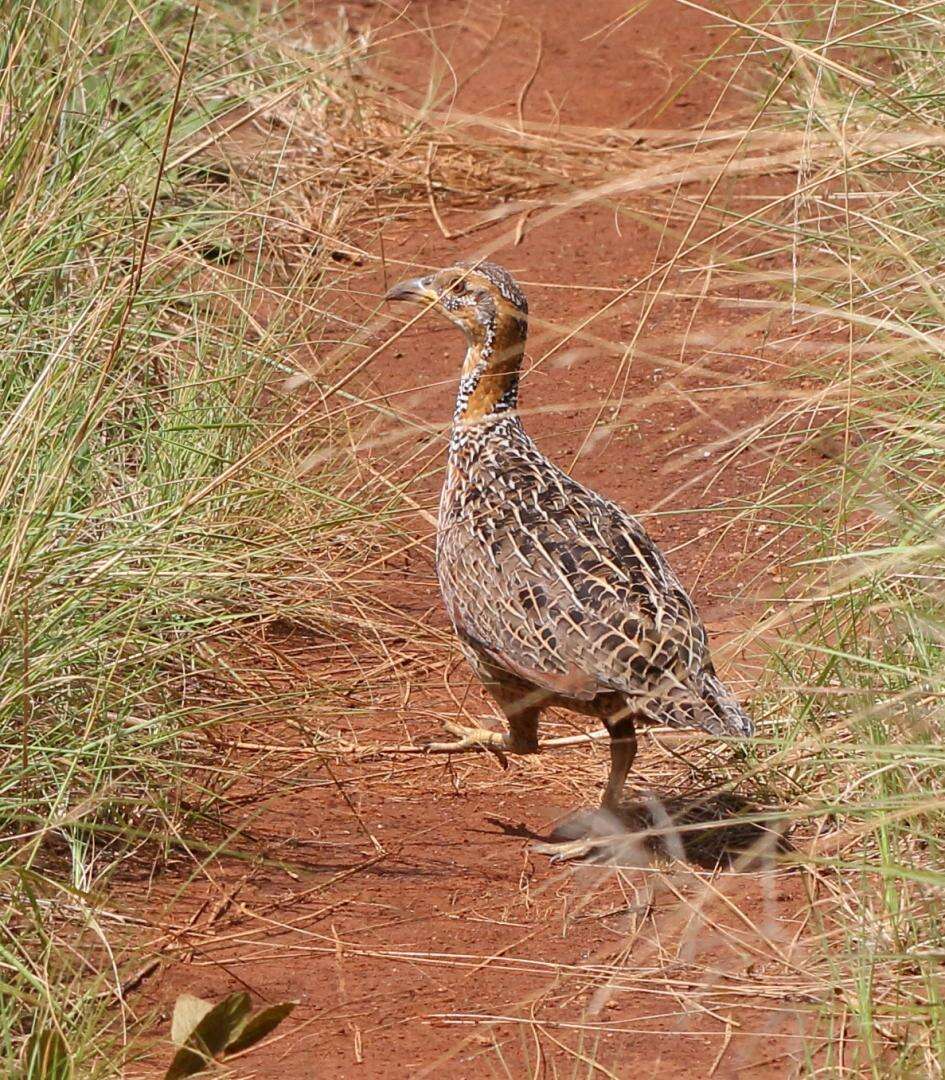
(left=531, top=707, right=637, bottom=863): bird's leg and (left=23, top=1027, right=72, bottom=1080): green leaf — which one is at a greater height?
(left=23, top=1027, right=72, bottom=1080): green leaf

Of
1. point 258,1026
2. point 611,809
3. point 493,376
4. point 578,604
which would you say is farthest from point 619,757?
point 258,1026

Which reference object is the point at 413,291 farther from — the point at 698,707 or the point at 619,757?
the point at 698,707

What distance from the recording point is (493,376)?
17.4 ft

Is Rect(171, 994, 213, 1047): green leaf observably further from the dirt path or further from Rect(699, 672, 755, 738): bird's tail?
Rect(699, 672, 755, 738): bird's tail

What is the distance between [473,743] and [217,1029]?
1.78 metres

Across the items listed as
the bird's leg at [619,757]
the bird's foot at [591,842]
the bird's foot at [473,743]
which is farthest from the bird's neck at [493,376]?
the bird's foot at [591,842]

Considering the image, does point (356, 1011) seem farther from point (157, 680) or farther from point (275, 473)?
point (275, 473)

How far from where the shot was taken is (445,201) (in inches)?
342

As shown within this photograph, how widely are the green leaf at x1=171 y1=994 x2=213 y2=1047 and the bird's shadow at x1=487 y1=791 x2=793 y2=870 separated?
4.05ft

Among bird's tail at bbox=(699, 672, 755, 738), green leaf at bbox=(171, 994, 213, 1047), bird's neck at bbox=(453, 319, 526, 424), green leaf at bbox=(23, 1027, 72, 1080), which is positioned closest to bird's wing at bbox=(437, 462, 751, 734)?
bird's tail at bbox=(699, 672, 755, 738)

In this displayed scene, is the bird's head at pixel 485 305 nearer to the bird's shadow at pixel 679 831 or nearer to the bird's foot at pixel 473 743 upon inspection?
the bird's foot at pixel 473 743

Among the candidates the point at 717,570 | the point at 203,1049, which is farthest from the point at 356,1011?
the point at 717,570

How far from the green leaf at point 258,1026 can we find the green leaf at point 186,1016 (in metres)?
0.08

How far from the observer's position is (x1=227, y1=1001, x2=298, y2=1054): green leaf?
135 inches
